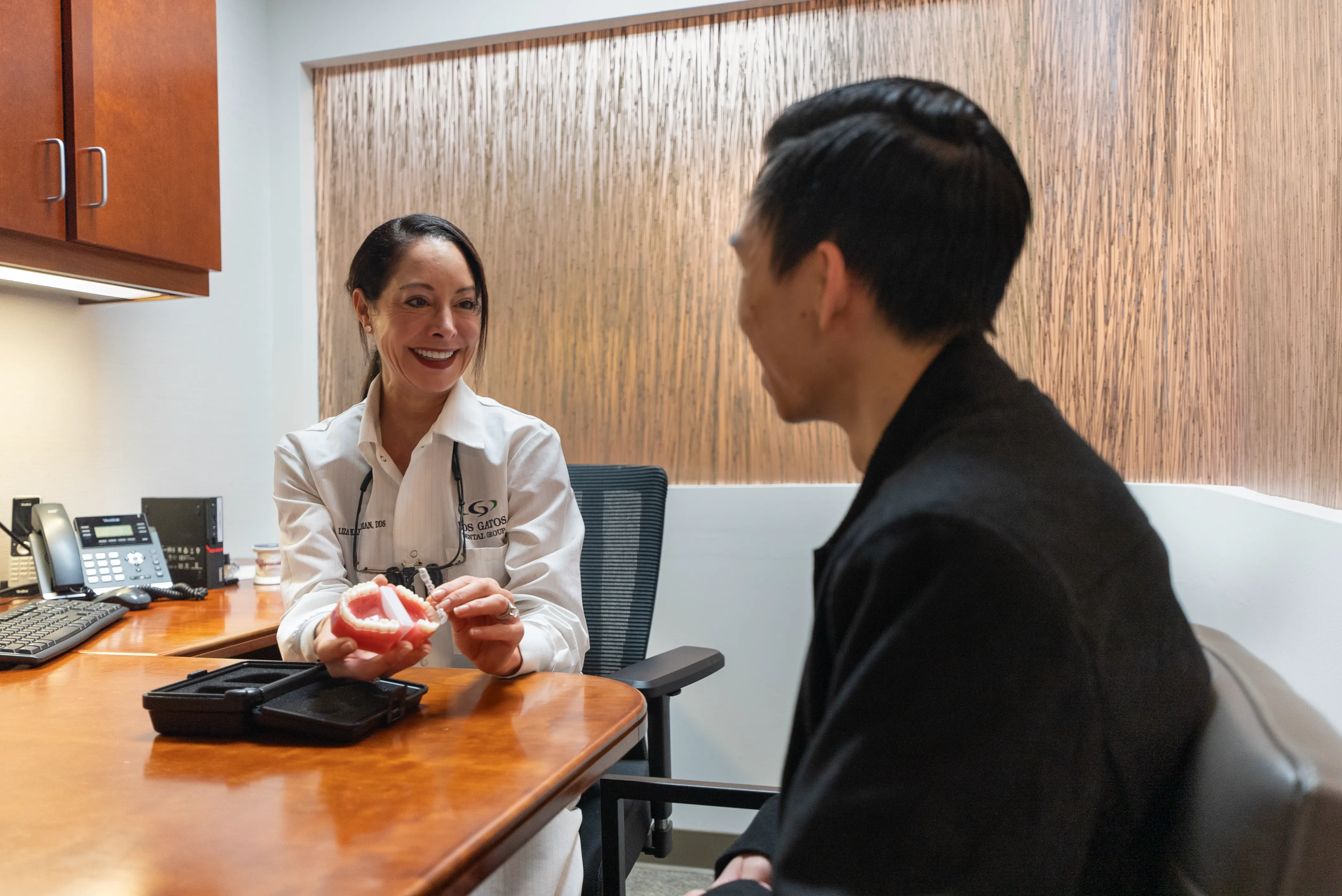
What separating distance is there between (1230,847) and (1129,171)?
2.16 m

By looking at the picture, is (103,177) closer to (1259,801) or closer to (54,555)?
(54,555)

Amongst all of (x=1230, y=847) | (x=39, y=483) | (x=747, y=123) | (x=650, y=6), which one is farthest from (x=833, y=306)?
(x=39, y=483)

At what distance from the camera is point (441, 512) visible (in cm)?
160

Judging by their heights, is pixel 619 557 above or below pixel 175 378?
below

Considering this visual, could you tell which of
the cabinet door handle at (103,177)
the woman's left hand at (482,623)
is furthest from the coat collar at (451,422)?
the cabinet door handle at (103,177)

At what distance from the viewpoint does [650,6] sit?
2.59 metres

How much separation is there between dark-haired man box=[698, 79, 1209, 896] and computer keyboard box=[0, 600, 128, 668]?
1218mm

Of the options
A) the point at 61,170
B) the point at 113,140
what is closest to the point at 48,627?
the point at 61,170

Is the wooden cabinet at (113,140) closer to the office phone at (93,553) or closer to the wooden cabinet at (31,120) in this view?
the wooden cabinet at (31,120)

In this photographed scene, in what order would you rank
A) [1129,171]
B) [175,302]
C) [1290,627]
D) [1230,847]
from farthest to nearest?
[175,302] < [1129,171] < [1290,627] < [1230,847]

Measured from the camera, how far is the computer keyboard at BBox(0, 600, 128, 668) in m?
1.37

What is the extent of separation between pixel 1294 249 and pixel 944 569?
940mm

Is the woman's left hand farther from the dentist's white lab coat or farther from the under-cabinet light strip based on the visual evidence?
the under-cabinet light strip

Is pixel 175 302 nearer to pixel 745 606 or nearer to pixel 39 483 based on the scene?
pixel 39 483
